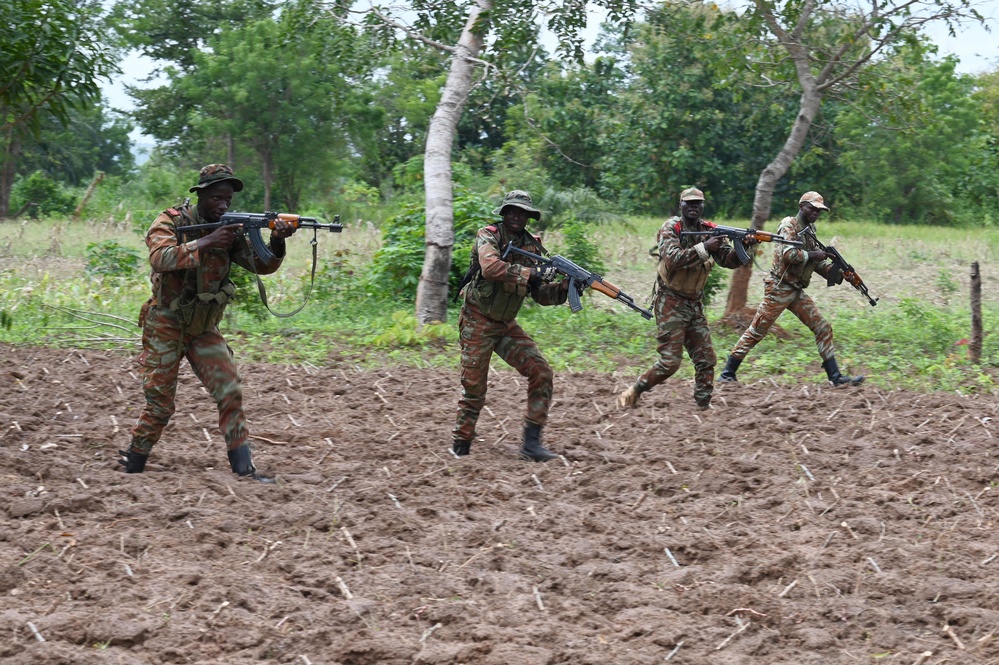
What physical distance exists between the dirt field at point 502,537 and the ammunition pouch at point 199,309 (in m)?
0.94

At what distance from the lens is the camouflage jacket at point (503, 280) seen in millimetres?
6824

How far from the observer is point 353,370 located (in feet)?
33.9

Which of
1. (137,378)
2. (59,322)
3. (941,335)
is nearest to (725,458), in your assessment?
(137,378)

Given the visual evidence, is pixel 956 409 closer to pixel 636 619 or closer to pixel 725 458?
pixel 725 458

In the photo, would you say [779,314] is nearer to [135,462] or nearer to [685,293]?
[685,293]

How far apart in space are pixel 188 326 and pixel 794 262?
18.3ft

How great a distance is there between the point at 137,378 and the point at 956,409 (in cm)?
694

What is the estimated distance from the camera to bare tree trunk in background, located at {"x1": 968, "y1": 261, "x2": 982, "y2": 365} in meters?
11.0

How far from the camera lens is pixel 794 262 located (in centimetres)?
972

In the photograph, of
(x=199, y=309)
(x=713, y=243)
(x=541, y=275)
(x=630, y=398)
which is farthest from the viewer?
(x=630, y=398)

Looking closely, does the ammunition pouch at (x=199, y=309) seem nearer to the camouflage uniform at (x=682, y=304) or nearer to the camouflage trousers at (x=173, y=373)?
the camouflage trousers at (x=173, y=373)

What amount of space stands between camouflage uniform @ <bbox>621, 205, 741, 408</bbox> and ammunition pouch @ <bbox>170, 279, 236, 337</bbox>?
352 centimetres

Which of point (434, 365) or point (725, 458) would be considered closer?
point (725, 458)

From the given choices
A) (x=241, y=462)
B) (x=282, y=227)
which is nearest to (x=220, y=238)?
(x=282, y=227)
